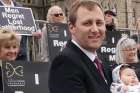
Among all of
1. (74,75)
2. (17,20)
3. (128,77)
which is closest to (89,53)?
Result: (74,75)

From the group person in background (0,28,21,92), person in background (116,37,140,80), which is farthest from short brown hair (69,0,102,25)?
person in background (116,37,140,80)

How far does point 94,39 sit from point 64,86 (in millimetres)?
337

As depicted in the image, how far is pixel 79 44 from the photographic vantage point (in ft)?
8.13

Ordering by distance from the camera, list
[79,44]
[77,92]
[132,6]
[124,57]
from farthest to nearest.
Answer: [132,6] → [124,57] → [79,44] → [77,92]

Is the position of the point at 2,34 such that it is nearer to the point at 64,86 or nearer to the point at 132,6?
the point at 64,86

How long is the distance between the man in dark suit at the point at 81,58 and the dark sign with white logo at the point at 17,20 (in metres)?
5.48

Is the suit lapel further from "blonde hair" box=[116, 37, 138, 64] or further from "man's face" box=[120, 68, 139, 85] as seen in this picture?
"blonde hair" box=[116, 37, 138, 64]

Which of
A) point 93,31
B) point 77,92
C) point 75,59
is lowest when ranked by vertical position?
point 77,92

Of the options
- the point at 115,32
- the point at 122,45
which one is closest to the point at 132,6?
the point at 115,32

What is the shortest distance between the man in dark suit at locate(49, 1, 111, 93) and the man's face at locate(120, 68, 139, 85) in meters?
1.53

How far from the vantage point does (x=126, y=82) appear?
4203mm

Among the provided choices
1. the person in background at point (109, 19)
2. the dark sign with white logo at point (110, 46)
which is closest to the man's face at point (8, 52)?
the dark sign with white logo at point (110, 46)


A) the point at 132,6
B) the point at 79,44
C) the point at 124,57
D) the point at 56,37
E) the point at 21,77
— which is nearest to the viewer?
the point at 79,44

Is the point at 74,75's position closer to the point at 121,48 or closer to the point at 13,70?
the point at 13,70
